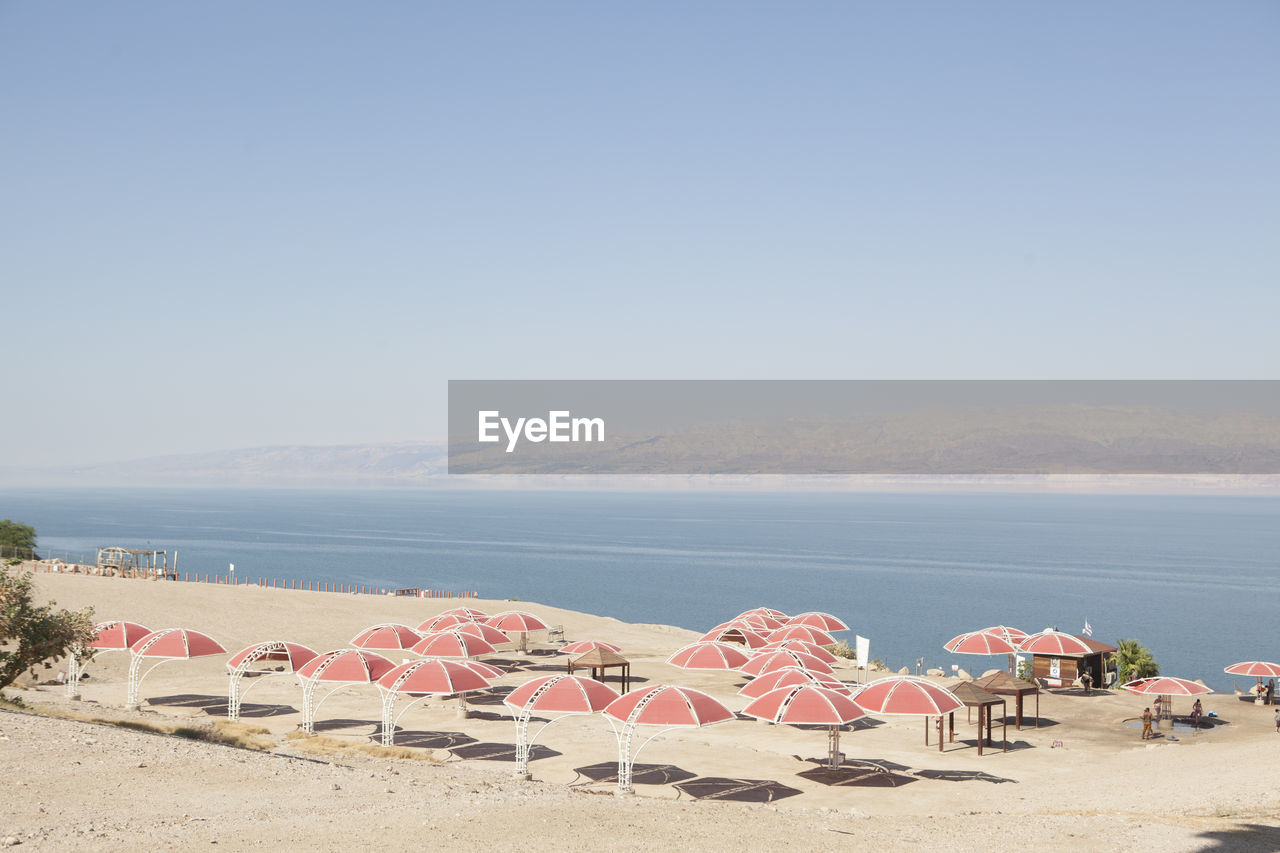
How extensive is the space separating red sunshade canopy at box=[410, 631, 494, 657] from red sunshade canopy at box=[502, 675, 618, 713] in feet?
34.1

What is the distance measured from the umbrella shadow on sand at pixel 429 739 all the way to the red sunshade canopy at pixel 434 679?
1.26 meters

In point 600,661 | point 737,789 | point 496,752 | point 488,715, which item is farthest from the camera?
point 600,661

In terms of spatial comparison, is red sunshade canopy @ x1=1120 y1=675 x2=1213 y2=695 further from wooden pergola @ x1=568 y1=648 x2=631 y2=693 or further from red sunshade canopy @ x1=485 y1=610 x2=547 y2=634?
red sunshade canopy @ x1=485 y1=610 x2=547 y2=634

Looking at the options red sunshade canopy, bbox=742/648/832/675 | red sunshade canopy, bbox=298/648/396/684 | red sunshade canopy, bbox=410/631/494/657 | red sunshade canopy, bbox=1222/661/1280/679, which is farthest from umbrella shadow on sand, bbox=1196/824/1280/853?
red sunshade canopy, bbox=410/631/494/657

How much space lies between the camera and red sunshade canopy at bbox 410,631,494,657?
103ft

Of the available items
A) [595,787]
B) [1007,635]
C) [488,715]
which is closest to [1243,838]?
[595,787]

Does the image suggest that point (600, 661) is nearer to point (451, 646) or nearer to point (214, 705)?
point (451, 646)

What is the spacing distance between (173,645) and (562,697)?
41.5ft

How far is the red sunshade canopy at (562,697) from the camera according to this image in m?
20.8

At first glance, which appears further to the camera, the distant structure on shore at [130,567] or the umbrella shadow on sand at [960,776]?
the distant structure on shore at [130,567]

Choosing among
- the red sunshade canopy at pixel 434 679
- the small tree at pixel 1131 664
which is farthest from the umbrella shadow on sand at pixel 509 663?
the small tree at pixel 1131 664

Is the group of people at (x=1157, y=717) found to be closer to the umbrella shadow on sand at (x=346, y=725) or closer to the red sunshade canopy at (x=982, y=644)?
the red sunshade canopy at (x=982, y=644)

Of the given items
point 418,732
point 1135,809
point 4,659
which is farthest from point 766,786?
point 4,659

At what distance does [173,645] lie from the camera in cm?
2758
